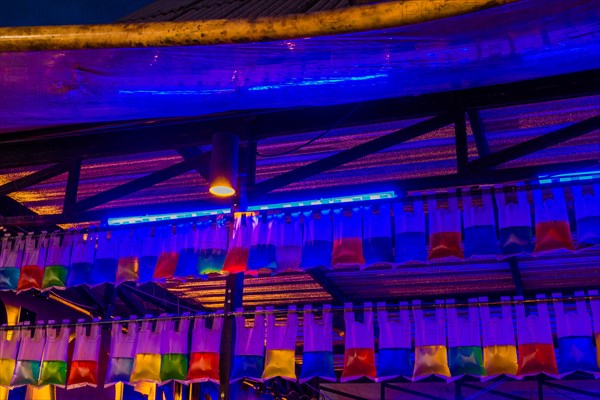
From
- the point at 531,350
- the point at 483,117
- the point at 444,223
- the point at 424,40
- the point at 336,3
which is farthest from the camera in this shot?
the point at 483,117

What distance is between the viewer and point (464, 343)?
560cm

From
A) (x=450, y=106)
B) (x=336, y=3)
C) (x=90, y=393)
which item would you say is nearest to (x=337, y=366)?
(x=90, y=393)

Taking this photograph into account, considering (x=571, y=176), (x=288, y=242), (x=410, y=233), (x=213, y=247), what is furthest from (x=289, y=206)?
(x=571, y=176)

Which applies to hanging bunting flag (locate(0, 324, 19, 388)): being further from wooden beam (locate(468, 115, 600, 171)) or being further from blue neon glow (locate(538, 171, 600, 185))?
blue neon glow (locate(538, 171, 600, 185))

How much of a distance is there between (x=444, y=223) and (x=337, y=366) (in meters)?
8.70

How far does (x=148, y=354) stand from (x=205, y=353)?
1.84 ft

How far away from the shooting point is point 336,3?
16.2 ft

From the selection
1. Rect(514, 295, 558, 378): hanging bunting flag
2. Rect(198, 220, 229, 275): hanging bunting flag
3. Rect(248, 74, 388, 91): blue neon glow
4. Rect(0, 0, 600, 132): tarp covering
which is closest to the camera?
Rect(0, 0, 600, 132): tarp covering

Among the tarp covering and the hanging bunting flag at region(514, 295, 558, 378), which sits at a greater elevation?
the tarp covering

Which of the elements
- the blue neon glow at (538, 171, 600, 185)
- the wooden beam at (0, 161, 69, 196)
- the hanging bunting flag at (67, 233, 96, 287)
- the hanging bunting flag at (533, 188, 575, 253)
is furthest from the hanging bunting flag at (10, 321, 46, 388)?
the blue neon glow at (538, 171, 600, 185)

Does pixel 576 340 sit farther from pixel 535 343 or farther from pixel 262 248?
pixel 262 248

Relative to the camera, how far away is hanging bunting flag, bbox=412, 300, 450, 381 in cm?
562

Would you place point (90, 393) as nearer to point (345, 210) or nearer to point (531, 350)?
point (345, 210)

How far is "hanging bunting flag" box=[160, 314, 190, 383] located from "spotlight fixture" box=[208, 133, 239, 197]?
132 centimetres
